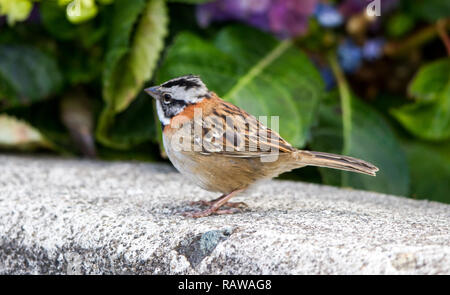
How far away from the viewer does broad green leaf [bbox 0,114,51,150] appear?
396cm

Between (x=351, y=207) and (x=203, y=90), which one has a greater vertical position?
(x=203, y=90)

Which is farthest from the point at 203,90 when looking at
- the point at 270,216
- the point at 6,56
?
the point at 6,56

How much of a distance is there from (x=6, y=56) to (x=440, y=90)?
2.59m

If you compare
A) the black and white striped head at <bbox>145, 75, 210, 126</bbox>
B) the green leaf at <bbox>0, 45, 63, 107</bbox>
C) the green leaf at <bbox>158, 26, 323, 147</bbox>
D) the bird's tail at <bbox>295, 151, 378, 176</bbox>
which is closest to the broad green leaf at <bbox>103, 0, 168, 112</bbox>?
the green leaf at <bbox>158, 26, 323, 147</bbox>

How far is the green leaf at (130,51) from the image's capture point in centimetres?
348

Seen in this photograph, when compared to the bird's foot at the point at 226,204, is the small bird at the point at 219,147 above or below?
above

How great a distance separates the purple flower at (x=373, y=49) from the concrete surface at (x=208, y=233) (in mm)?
1490

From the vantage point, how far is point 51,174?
10.6 ft

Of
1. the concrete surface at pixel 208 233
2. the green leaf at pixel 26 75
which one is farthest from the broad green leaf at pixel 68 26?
the concrete surface at pixel 208 233

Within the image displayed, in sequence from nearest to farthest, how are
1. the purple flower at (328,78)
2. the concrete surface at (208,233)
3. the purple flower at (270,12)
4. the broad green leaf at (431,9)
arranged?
the concrete surface at (208,233) < the purple flower at (270,12) < the broad green leaf at (431,9) < the purple flower at (328,78)

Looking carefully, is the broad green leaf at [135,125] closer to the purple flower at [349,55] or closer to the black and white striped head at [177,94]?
the black and white striped head at [177,94]

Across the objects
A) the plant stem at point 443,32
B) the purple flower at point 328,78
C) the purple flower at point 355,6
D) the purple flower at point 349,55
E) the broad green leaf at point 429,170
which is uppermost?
the purple flower at point 355,6
